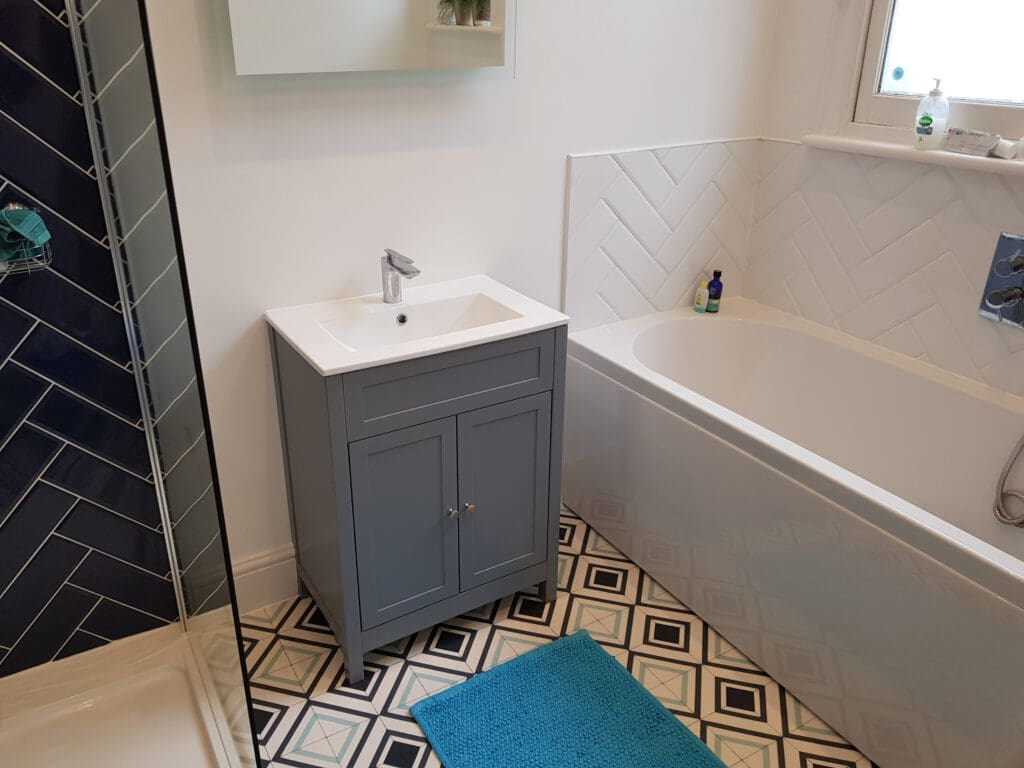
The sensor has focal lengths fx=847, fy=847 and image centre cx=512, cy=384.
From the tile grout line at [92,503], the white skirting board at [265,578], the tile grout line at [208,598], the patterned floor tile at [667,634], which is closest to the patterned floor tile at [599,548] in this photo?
the patterned floor tile at [667,634]

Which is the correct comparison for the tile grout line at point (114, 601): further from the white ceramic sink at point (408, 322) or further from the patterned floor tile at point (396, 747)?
the white ceramic sink at point (408, 322)

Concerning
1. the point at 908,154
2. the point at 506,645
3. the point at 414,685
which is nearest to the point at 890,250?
the point at 908,154

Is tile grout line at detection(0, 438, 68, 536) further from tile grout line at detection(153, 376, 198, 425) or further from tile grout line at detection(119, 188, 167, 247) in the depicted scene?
tile grout line at detection(119, 188, 167, 247)

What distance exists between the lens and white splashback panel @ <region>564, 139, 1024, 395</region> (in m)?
2.21

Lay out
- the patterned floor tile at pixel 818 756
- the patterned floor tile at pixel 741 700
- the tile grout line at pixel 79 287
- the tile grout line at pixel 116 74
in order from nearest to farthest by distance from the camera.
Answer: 1. the tile grout line at pixel 116 74
2. the tile grout line at pixel 79 287
3. the patterned floor tile at pixel 818 756
4. the patterned floor tile at pixel 741 700

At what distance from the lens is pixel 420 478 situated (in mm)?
1930

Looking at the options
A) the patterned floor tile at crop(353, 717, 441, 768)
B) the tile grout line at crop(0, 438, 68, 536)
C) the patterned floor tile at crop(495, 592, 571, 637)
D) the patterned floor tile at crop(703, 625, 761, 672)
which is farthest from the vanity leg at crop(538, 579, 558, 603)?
the tile grout line at crop(0, 438, 68, 536)

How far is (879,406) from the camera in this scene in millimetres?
2418

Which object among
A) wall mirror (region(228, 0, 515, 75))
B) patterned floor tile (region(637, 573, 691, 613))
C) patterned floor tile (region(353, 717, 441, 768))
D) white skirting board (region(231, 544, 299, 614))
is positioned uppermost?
wall mirror (region(228, 0, 515, 75))

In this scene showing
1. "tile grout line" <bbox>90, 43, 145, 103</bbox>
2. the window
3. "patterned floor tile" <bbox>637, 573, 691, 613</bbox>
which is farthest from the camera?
"patterned floor tile" <bbox>637, 573, 691, 613</bbox>

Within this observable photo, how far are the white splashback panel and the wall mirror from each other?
0.46m

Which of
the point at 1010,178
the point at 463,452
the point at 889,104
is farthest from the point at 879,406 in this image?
the point at 463,452

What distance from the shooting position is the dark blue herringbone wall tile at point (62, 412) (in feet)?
5.35

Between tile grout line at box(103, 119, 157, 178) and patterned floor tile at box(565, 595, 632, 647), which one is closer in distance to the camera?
tile grout line at box(103, 119, 157, 178)
